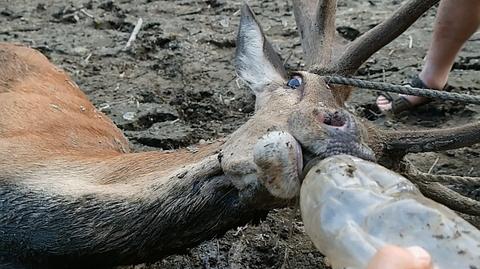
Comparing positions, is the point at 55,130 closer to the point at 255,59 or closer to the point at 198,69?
the point at 255,59

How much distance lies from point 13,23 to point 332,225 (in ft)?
15.7

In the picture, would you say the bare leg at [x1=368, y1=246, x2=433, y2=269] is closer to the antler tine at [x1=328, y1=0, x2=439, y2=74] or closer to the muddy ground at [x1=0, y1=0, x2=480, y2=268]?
the antler tine at [x1=328, y1=0, x2=439, y2=74]

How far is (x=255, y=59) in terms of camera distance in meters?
3.91

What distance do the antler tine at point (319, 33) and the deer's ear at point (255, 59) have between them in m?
0.14

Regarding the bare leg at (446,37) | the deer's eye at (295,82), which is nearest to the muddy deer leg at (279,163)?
the deer's eye at (295,82)

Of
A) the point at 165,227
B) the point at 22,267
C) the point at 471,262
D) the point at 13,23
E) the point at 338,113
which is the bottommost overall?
the point at 13,23

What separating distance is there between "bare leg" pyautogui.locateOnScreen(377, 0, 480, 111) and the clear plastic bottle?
2.51m

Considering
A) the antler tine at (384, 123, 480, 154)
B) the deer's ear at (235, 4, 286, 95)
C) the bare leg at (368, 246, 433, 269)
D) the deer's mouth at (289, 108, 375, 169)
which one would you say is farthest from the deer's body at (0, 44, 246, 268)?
the bare leg at (368, 246, 433, 269)

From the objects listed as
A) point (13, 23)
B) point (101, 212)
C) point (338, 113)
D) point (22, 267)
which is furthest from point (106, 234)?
point (13, 23)

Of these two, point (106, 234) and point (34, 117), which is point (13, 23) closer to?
point (34, 117)

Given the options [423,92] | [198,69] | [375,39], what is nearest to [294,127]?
[423,92]

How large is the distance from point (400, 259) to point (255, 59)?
211 cm

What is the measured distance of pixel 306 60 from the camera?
12.8ft

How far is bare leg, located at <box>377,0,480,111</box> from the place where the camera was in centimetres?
501
